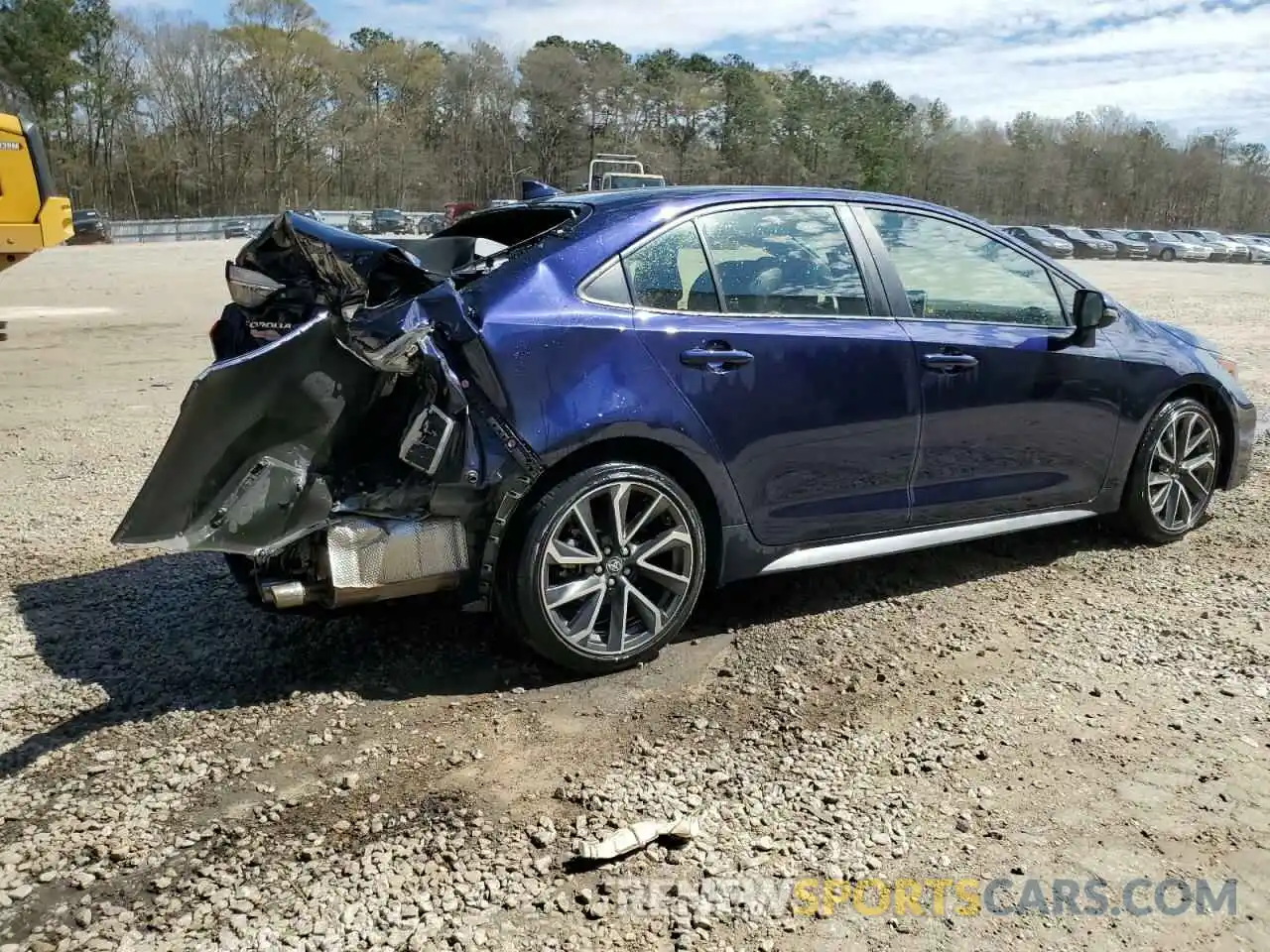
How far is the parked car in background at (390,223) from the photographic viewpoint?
51062 millimetres

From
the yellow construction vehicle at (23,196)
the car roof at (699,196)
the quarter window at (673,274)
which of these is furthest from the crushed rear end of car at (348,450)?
the yellow construction vehicle at (23,196)

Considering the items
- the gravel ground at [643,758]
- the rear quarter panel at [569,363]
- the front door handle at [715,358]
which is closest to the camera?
the gravel ground at [643,758]

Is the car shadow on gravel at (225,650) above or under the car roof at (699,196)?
under

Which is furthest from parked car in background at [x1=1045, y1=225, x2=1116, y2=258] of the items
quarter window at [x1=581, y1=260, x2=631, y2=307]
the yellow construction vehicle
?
quarter window at [x1=581, y1=260, x2=631, y2=307]

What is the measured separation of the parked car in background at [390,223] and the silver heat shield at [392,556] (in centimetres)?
4896

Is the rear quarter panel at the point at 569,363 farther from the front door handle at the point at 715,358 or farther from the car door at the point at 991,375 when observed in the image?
the car door at the point at 991,375

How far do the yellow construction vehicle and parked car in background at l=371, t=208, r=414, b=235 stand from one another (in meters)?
39.1

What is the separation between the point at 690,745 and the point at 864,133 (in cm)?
10193

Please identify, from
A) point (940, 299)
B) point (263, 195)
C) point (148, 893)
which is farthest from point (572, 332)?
point (263, 195)

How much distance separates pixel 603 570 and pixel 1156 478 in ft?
10.0

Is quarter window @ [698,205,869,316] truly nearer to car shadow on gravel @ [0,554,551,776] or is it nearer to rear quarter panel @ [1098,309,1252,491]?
rear quarter panel @ [1098,309,1252,491]

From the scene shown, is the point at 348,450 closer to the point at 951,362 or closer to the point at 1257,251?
the point at 951,362

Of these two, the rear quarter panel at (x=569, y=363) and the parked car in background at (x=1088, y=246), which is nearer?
the rear quarter panel at (x=569, y=363)

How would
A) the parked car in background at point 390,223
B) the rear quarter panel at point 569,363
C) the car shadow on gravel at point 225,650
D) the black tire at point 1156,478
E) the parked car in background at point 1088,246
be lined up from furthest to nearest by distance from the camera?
the parked car in background at point 1088,246 → the parked car in background at point 390,223 → the black tire at point 1156,478 → the car shadow on gravel at point 225,650 → the rear quarter panel at point 569,363
